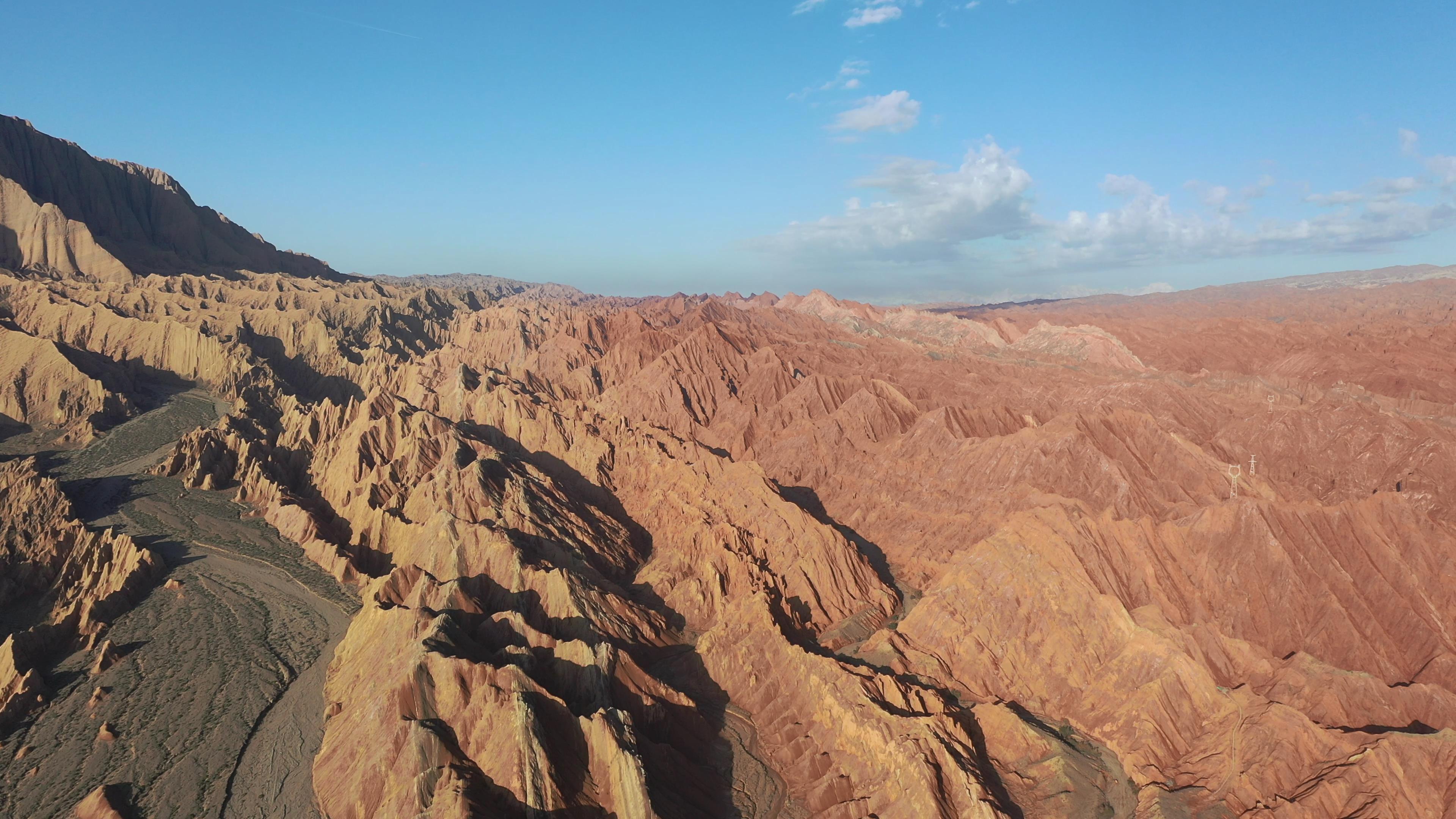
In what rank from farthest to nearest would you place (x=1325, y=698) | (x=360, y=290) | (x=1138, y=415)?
(x=360, y=290), (x=1138, y=415), (x=1325, y=698)

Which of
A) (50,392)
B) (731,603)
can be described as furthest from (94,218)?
(731,603)

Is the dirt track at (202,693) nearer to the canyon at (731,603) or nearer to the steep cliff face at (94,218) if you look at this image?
the canyon at (731,603)

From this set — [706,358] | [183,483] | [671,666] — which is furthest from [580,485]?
A: [706,358]

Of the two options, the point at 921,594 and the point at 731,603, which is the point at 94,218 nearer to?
the point at 731,603

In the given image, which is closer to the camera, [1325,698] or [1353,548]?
[1325,698]

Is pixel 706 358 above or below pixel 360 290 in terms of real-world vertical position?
below

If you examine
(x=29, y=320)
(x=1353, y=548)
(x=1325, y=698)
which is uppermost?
(x=29, y=320)

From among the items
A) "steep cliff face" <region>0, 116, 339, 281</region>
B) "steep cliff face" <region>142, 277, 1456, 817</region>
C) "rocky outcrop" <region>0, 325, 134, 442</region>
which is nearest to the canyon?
"steep cliff face" <region>142, 277, 1456, 817</region>

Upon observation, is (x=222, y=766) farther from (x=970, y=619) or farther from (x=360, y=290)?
(x=360, y=290)
